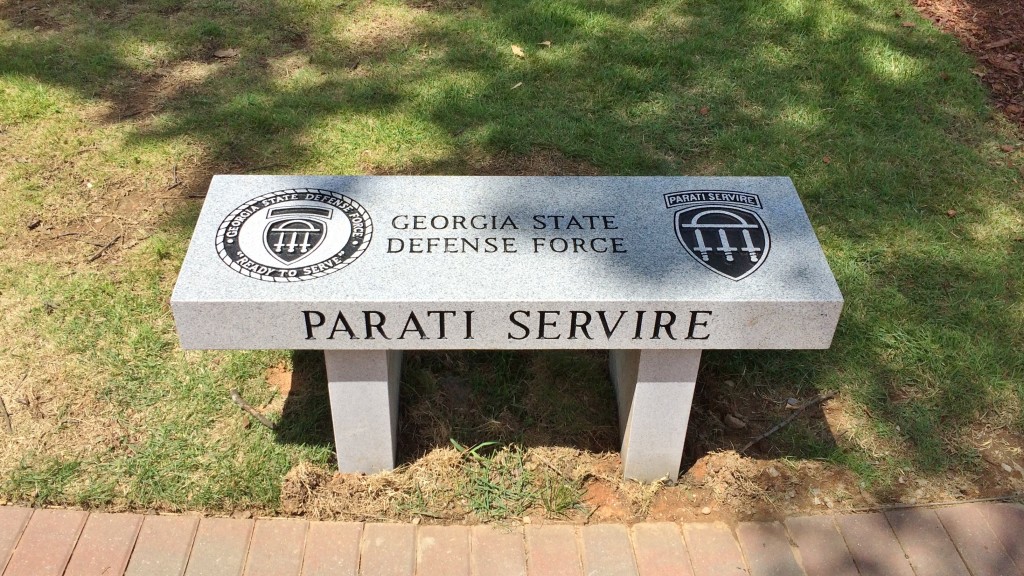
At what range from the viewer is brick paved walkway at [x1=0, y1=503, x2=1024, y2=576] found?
2451 mm

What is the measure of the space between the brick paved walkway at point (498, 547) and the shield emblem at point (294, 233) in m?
0.86

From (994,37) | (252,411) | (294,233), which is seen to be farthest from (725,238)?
(994,37)

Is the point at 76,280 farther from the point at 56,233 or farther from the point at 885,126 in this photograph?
the point at 885,126

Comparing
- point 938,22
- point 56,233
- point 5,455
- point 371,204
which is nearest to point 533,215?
point 371,204

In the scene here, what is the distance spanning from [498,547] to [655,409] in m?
0.63

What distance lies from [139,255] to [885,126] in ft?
12.3

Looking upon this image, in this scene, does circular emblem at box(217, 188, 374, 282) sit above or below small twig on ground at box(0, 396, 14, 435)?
above

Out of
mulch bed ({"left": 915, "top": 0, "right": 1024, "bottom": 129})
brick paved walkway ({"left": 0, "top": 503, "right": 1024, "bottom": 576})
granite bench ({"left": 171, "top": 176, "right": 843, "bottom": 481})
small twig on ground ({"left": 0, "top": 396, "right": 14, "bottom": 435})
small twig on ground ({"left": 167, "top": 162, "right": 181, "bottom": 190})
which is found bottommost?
small twig on ground ({"left": 0, "top": 396, "right": 14, "bottom": 435})

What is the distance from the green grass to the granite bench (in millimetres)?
534

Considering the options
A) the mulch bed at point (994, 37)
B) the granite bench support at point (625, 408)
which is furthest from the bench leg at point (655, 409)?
the mulch bed at point (994, 37)

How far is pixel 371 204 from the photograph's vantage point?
255 centimetres

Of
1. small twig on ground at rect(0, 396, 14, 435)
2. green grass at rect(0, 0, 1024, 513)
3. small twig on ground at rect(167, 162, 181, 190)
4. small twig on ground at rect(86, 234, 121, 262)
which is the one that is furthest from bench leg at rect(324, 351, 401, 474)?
small twig on ground at rect(167, 162, 181, 190)

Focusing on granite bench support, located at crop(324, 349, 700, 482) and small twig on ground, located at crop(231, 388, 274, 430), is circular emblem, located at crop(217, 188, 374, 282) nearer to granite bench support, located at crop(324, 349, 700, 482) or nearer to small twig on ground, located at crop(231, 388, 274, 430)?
granite bench support, located at crop(324, 349, 700, 482)

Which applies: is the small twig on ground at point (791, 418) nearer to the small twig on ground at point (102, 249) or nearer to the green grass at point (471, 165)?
the green grass at point (471, 165)
